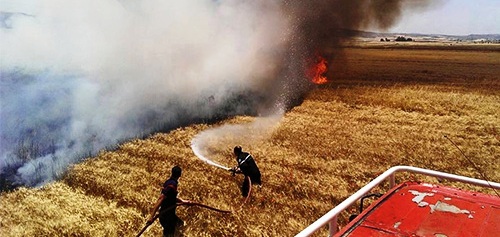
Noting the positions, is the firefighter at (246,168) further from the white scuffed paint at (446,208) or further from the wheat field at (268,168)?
the white scuffed paint at (446,208)

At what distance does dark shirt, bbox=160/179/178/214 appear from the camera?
6.38 metres

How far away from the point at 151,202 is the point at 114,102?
898cm

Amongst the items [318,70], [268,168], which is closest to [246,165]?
[268,168]

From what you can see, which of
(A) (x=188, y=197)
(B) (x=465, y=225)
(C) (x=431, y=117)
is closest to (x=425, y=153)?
(C) (x=431, y=117)

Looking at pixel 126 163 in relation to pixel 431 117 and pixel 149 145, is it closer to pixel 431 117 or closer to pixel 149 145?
pixel 149 145

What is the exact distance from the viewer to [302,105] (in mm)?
19453

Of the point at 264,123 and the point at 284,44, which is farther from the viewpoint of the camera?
the point at 284,44

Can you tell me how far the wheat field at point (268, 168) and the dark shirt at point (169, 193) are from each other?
28.1 inches

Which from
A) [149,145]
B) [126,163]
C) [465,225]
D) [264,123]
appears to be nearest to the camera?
[465,225]

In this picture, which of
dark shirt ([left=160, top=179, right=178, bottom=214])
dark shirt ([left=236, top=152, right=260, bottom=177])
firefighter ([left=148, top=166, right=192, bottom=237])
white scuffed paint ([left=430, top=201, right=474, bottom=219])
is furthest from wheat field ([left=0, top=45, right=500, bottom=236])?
white scuffed paint ([left=430, top=201, right=474, bottom=219])

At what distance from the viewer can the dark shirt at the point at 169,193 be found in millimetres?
6379

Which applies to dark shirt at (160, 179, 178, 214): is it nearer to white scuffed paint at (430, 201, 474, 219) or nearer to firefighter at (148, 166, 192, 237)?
firefighter at (148, 166, 192, 237)

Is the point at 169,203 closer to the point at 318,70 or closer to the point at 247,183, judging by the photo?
the point at 247,183

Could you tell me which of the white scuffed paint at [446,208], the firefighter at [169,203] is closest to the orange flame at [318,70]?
the firefighter at [169,203]
